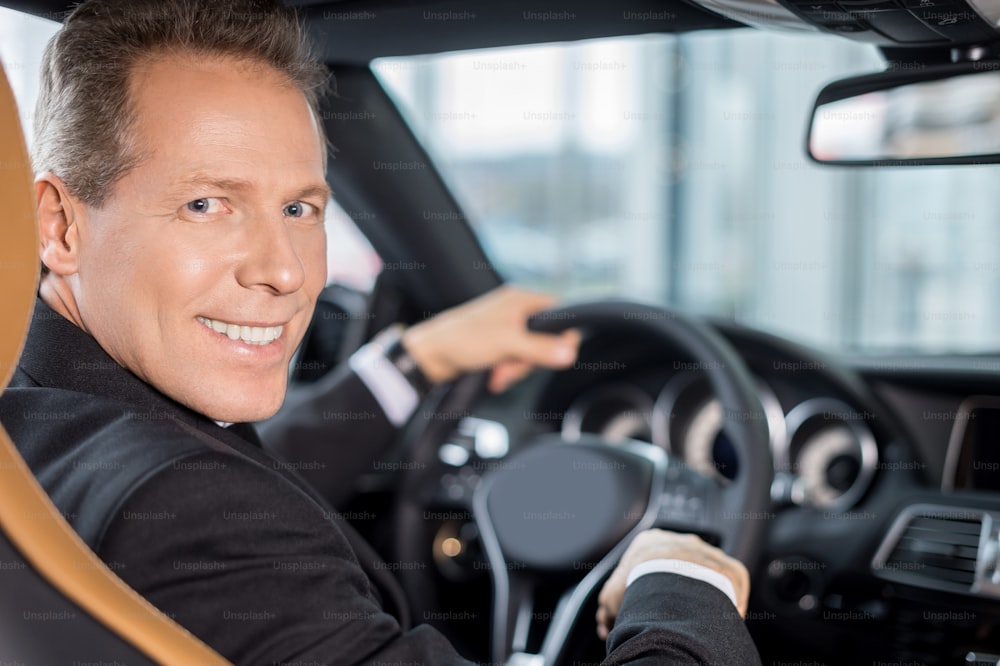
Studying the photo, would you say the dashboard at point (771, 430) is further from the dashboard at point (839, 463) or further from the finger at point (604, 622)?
the finger at point (604, 622)

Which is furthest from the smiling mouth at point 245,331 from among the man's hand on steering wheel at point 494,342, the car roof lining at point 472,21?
the man's hand on steering wheel at point 494,342

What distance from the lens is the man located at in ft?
3.04

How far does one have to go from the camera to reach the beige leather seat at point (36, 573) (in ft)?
2.62

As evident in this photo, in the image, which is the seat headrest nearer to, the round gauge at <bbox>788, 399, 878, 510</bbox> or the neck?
the neck

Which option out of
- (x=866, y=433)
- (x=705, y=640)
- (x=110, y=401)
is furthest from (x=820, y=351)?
(x=110, y=401)

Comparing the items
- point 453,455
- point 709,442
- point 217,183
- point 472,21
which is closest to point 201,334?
point 217,183

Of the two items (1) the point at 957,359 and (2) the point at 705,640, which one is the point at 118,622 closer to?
(2) the point at 705,640

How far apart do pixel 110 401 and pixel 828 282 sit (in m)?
9.88

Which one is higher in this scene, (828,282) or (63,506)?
(63,506)

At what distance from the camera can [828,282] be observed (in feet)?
33.9

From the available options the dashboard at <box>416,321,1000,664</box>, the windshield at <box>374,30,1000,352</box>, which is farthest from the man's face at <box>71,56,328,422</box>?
the windshield at <box>374,30,1000,352</box>

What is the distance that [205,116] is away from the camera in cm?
109

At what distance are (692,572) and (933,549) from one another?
2.73ft

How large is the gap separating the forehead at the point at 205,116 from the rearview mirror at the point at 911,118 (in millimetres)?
814
